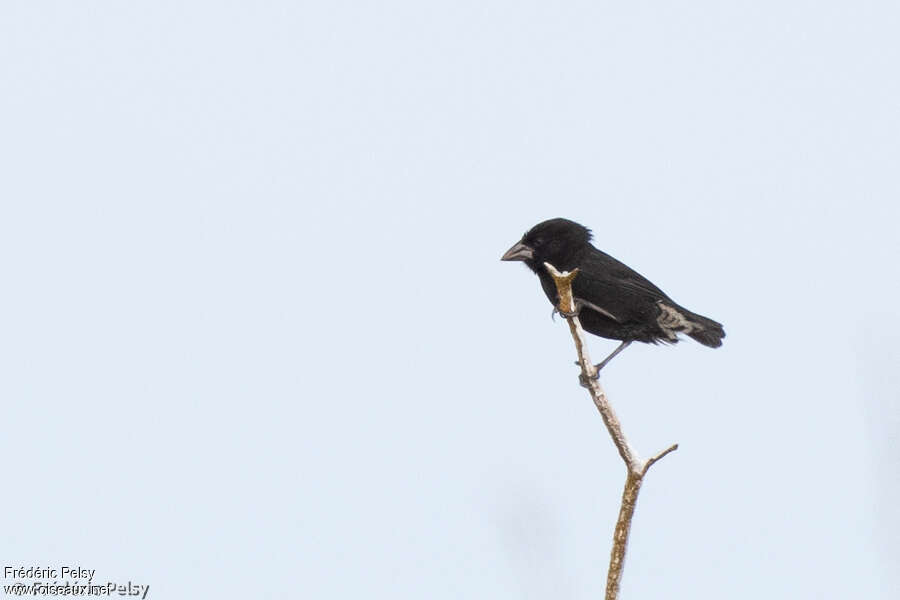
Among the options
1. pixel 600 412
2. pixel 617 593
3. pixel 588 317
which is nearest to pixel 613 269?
pixel 588 317

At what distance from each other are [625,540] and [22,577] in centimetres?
211

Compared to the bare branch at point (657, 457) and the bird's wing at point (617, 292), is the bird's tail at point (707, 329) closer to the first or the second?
the bird's wing at point (617, 292)

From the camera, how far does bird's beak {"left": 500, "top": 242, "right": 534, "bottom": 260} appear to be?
8023mm

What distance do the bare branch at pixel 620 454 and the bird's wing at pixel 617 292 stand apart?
273 cm

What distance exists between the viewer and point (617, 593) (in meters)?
3.02

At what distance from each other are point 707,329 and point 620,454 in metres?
3.89

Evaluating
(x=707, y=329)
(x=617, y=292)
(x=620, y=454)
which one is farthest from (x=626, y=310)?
(x=620, y=454)

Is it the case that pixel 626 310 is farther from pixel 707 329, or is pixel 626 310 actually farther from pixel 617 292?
pixel 707 329

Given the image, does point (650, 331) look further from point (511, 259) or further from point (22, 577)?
point (22, 577)

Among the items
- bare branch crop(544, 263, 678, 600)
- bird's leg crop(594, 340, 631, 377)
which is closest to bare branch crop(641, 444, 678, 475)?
bare branch crop(544, 263, 678, 600)

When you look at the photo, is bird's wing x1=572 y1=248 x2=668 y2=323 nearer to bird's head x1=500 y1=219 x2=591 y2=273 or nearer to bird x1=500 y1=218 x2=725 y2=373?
bird x1=500 y1=218 x2=725 y2=373

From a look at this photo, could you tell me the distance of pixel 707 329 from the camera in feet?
24.7

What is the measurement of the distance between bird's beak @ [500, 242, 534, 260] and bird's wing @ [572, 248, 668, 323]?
380 mm

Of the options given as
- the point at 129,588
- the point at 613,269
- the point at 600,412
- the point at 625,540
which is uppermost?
the point at 613,269
